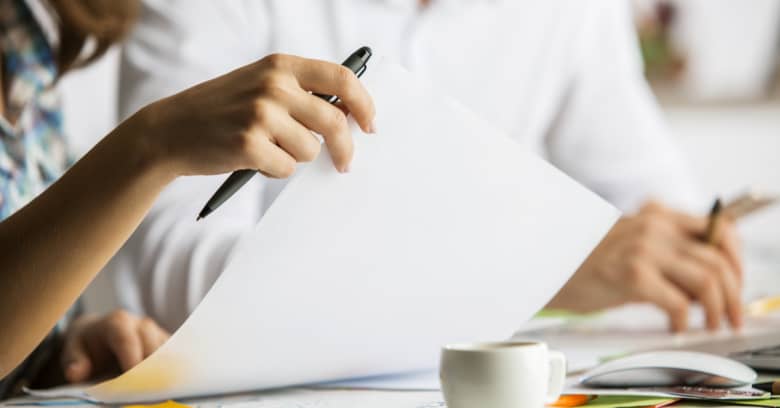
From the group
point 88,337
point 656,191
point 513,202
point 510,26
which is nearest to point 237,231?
point 88,337

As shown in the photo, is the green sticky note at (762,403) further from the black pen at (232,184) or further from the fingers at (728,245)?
the fingers at (728,245)

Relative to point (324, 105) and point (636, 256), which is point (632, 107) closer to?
point (636, 256)

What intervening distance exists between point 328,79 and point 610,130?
86 cm

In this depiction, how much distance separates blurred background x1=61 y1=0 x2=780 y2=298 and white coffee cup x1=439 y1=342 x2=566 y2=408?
1778 mm

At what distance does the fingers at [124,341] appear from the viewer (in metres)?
0.66

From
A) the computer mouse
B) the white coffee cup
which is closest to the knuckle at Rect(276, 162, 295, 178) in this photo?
the white coffee cup

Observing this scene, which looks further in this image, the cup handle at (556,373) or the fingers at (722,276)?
the fingers at (722,276)

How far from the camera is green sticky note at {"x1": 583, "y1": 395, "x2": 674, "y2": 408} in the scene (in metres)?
0.49

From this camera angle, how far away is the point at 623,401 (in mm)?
502

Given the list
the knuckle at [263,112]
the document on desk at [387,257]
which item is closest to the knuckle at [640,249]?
the document on desk at [387,257]

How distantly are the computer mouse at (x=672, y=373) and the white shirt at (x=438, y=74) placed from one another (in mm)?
257

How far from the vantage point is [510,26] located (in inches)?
46.3

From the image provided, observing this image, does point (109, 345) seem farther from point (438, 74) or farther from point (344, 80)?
point (438, 74)

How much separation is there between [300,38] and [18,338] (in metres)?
0.56
